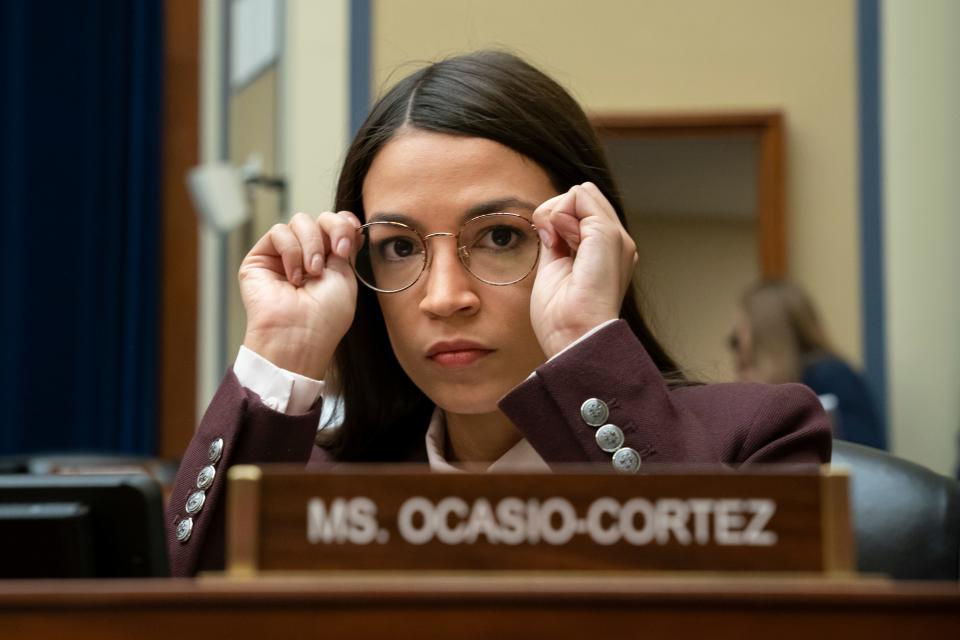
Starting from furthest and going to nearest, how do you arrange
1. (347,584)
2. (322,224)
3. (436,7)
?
1. (436,7)
2. (322,224)
3. (347,584)

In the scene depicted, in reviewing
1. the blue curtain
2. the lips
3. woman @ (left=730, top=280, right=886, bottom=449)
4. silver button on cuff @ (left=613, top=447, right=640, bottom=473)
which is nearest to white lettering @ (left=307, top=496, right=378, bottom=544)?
silver button on cuff @ (left=613, top=447, right=640, bottom=473)

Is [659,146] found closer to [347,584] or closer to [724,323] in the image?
[724,323]

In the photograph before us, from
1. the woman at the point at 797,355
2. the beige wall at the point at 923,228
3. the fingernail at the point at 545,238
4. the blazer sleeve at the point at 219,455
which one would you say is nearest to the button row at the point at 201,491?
the blazer sleeve at the point at 219,455

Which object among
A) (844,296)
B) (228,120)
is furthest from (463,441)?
(228,120)

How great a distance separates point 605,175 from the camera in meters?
1.52

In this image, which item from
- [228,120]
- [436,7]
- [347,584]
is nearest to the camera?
[347,584]

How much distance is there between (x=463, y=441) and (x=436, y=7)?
2743 mm

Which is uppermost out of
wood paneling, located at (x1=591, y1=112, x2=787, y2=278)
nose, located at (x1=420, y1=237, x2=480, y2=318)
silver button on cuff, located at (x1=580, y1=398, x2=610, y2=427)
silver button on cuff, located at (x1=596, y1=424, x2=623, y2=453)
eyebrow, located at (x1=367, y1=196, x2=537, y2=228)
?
wood paneling, located at (x1=591, y1=112, x2=787, y2=278)

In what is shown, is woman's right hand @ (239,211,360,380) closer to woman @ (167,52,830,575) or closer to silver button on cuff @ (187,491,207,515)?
woman @ (167,52,830,575)

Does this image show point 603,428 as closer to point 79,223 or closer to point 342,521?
point 342,521

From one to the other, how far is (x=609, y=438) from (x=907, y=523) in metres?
0.41

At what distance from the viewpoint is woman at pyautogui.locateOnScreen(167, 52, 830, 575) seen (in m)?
1.09

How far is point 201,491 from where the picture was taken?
3.66ft

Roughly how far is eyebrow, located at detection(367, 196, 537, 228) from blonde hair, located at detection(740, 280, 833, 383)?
217cm
